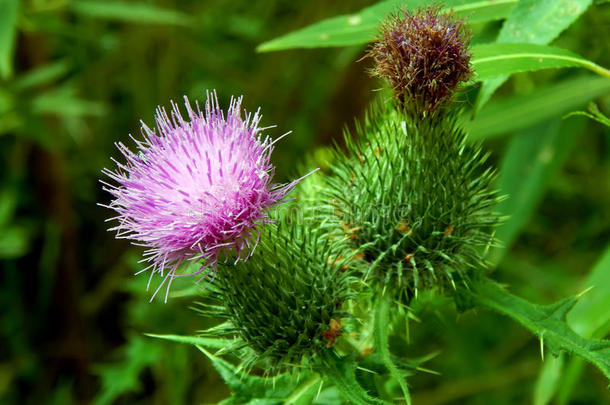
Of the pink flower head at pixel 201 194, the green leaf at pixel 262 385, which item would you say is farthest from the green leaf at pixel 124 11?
the green leaf at pixel 262 385

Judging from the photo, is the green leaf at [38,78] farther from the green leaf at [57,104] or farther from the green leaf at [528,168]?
the green leaf at [528,168]

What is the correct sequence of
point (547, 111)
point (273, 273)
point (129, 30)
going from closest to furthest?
point (273, 273) < point (547, 111) < point (129, 30)

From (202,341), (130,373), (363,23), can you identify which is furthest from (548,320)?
(130,373)

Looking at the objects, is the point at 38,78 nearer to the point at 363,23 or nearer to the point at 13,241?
the point at 13,241

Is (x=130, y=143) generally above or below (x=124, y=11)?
below

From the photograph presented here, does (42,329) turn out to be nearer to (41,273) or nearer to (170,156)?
(41,273)

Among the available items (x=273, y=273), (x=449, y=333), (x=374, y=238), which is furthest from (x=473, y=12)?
(x=449, y=333)
